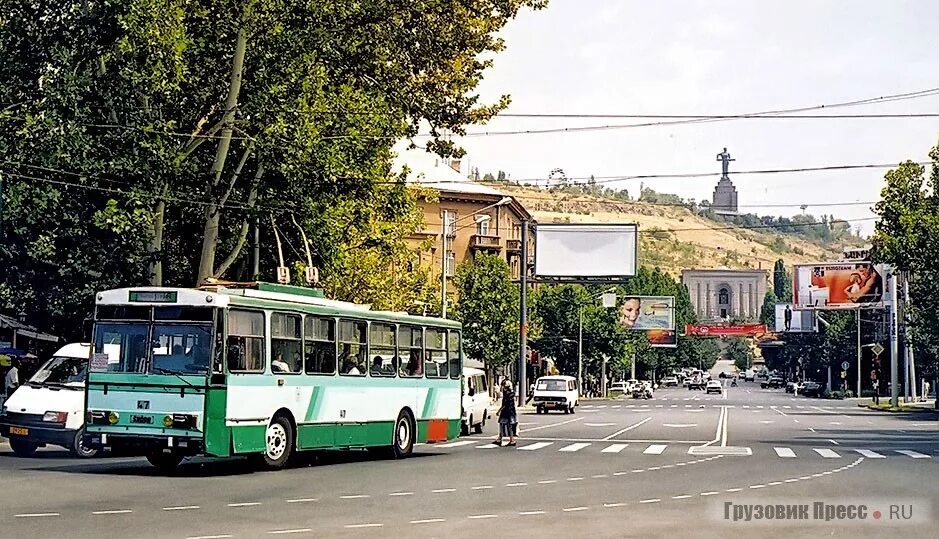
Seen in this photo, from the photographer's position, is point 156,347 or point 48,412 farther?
point 48,412

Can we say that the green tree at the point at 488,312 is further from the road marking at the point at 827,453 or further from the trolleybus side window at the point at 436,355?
the trolleybus side window at the point at 436,355

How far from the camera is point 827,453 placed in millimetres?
32406

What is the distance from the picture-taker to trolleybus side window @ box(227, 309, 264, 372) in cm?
2327

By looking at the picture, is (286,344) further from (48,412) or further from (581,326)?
(581,326)

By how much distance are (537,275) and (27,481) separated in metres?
57.7

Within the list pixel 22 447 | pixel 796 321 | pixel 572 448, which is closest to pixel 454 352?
pixel 572 448

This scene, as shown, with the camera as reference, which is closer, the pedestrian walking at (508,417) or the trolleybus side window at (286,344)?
the trolleybus side window at (286,344)

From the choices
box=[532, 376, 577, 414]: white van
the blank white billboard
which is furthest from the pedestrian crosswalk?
the blank white billboard

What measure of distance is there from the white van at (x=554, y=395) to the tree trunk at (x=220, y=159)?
102 feet

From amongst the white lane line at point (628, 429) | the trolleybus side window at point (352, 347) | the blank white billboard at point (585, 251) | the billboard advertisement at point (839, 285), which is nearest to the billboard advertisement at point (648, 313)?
the billboard advertisement at point (839, 285)

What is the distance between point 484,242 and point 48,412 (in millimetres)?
81519

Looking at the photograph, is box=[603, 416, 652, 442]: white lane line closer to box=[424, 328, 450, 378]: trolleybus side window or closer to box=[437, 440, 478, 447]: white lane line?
box=[437, 440, 478, 447]: white lane line

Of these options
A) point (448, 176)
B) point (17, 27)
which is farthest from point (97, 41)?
point (448, 176)

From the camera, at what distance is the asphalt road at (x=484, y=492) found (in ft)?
51.0
